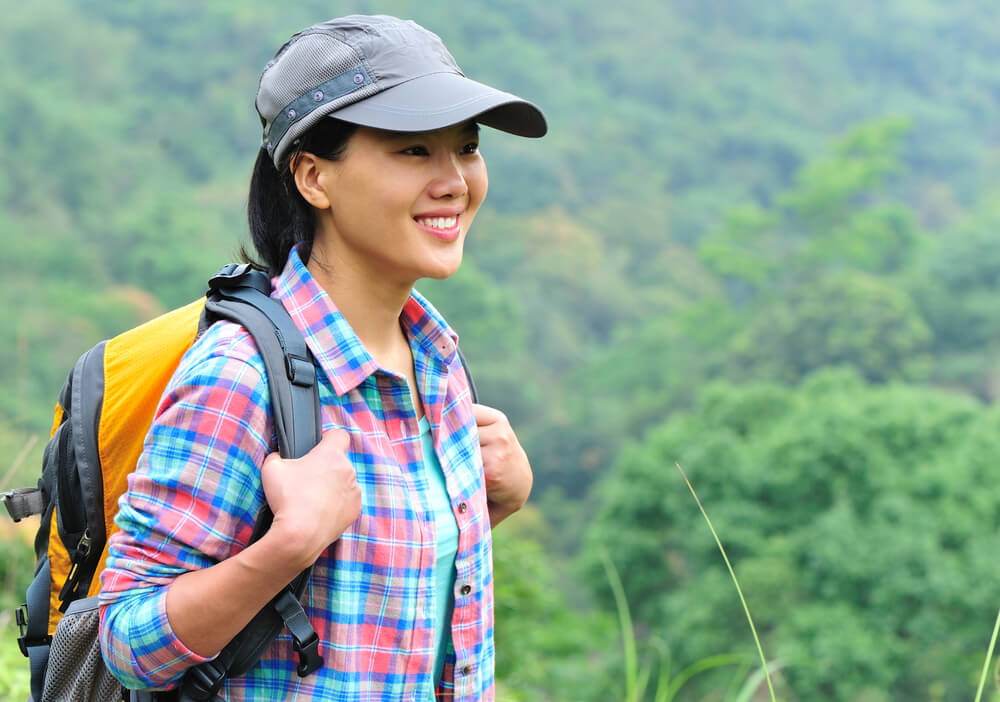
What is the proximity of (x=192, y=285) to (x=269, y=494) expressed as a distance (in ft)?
80.7

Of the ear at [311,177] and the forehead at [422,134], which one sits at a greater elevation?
the forehead at [422,134]

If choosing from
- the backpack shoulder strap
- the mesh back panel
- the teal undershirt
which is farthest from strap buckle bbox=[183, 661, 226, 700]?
the teal undershirt

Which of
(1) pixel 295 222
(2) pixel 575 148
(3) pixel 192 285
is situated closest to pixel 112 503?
(1) pixel 295 222

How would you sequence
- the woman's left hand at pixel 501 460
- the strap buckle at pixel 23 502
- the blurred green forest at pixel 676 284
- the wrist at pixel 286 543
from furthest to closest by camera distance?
1. the blurred green forest at pixel 676 284
2. the woman's left hand at pixel 501 460
3. the strap buckle at pixel 23 502
4. the wrist at pixel 286 543

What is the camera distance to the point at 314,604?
983mm

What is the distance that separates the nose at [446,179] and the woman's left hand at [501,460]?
28 centimetres

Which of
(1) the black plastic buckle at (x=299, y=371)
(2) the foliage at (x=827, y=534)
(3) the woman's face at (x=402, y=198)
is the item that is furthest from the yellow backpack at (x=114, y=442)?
(2) the foliage at (x=827, y=534)

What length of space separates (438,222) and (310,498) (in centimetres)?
29

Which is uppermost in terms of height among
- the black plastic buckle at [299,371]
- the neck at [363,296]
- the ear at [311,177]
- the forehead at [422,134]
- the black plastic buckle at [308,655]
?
the forehead at [422,134]

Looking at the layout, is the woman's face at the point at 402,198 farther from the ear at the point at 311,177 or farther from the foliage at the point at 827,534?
the foliage at the point at 827,534

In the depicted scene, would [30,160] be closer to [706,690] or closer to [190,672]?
[706,690]

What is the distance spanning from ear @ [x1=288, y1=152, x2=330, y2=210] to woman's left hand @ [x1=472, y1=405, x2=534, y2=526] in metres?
0.31

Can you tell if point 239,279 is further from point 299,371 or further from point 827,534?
point 827,534

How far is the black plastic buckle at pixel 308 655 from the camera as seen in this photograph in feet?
3.10
